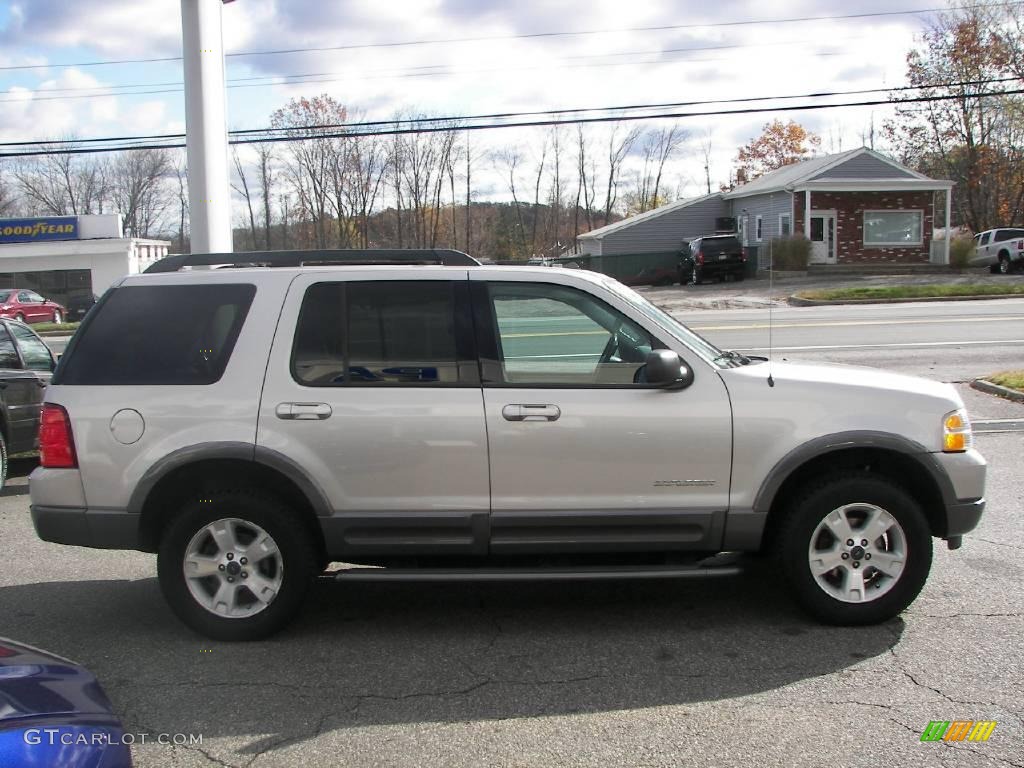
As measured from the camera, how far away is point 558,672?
425 cm

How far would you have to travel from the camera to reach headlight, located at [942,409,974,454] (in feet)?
15.0

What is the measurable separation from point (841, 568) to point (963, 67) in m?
49.6

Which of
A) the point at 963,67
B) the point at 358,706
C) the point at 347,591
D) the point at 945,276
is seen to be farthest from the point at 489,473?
the point at 963,67

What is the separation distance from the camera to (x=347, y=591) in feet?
18.1

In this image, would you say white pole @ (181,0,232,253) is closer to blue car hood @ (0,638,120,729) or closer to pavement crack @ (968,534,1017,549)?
pavement crack @ (968,534,1017,549)

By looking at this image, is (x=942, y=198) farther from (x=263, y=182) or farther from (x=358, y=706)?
(x=358, y=706)

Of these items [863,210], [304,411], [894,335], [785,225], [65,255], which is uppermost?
[863,210]

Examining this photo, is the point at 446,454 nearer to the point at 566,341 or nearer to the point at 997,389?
the point at 566,341

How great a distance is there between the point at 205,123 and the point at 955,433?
Answer: 44.0 feet

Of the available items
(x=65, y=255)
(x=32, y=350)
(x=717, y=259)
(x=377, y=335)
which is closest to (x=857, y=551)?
(x=377, y=335)

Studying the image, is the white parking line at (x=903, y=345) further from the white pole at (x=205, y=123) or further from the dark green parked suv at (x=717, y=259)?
the dark green parked suv at (x=717, y=259)

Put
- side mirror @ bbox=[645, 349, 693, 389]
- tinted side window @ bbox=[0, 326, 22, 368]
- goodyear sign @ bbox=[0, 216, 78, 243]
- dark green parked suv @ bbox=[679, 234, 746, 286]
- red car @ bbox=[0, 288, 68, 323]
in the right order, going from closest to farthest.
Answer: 1. side mirror @ bbox=[645, 349, 693, 389]
2. tinted side window @ bbox=[0, 326, 22, 368]
3. red car @ bbox=[0, 288, 68, 323]
4. dark green parked suv @ bbox=[679, 234, 746, 286]
5. goodyear sign @ bbox=[0, 216, 78, 243]

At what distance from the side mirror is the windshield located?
21cm

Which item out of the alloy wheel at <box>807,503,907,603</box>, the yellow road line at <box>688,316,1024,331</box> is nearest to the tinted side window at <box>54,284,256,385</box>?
the alloy wheel at <box>807,503,907,603</box>
